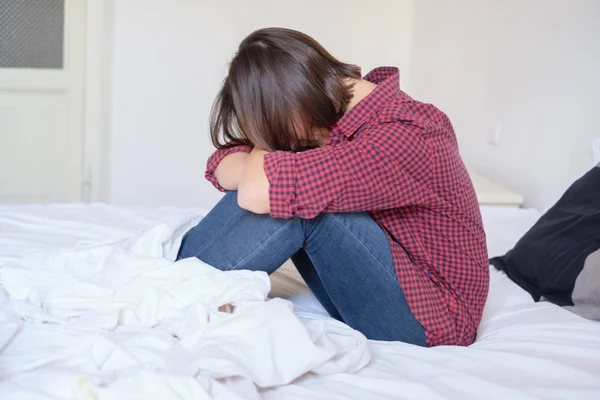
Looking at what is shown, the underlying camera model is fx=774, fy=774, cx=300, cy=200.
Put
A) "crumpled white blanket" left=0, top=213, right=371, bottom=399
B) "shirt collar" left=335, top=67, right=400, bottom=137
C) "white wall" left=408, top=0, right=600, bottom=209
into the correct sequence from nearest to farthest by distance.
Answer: "crumpled white blanket" left=0, top=213, right=371, bottom=399
"shirt collar" left=335, top=67, right=400, bottom=137
"white wall" left=408, top=0, right=600, bottom=209

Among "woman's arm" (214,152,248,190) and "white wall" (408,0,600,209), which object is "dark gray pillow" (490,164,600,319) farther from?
"woman's arm" (214,152,248,190)

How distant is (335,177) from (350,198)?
47mm

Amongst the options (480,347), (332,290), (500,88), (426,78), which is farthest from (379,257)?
(426,78)

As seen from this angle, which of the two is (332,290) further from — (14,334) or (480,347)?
(14,334)

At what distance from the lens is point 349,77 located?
4.73 feet

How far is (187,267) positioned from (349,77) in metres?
0.46

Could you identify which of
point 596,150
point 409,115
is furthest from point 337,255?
point 596,150

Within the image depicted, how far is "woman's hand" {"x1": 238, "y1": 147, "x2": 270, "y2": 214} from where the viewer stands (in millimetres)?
1322

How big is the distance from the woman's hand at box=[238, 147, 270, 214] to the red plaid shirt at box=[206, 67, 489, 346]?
0.08 ft

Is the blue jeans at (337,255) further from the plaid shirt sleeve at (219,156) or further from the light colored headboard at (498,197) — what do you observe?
the light colored headboard at (498,197)

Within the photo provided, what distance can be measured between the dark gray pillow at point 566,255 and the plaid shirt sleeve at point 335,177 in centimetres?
57

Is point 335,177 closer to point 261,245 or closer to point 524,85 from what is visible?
point 261,245

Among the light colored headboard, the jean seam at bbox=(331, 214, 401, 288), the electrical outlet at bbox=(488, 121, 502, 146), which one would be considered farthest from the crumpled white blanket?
the electrical outlet at bbox=(488, 121, 502, 146)

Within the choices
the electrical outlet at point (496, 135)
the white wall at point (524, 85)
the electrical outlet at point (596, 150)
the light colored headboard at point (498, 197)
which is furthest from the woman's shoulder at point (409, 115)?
the electrical outlet at point (496, 135)
